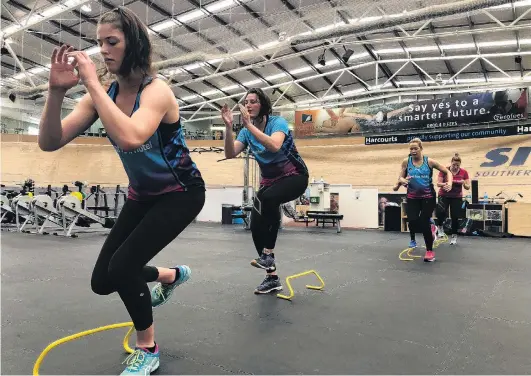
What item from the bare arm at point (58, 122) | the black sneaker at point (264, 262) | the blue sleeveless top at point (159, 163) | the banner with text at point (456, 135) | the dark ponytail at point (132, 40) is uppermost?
the banner with text at point (456, 135)

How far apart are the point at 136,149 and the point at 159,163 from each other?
0.38 feet

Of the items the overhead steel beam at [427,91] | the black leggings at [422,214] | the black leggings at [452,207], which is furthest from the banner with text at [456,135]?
the black leggings at [422,214]

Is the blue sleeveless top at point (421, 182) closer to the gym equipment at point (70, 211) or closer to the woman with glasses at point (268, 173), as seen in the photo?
the woman with glasses at point (268, 173)

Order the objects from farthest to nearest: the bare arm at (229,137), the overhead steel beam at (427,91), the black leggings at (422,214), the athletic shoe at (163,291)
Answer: the overhead steel beam at (427,91)
the black leggings at (422,214)
the bare arm at (229,137)
the athletic shoe at (163,291)

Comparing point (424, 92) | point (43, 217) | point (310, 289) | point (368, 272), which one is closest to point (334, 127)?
point (424, 92)

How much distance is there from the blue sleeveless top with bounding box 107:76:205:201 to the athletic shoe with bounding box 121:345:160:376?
0.61 metres

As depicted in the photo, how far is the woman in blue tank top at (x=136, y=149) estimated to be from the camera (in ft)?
4.37

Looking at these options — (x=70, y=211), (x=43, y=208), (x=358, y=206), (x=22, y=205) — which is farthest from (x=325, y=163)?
(x=22, y=205)

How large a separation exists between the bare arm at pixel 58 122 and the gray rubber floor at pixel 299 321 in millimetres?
893

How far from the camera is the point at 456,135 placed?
11703 millimetres

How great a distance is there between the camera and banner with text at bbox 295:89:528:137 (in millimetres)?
10945

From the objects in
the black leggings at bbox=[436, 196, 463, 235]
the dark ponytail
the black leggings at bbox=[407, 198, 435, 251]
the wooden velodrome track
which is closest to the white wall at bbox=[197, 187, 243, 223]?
the wooden velodrome track

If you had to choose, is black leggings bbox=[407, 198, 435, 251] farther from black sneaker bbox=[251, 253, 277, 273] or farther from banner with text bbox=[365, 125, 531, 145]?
banner with text bbox=[365, 125, 531, 145]

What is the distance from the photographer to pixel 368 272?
13.1 ft
